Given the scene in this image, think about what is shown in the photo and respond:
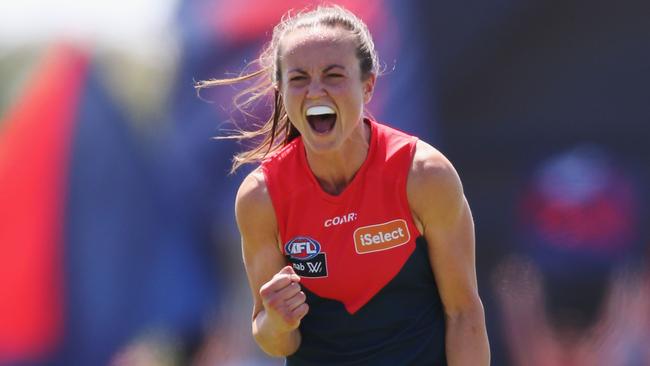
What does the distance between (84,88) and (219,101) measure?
0.60 metres

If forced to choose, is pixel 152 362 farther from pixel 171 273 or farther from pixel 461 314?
pixel 461 314

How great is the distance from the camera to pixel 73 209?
13.2 ft

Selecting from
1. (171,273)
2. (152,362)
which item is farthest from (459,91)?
(152,362)

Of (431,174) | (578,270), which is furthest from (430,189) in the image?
(578,270)

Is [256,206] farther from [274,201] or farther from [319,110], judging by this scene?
[319,110]

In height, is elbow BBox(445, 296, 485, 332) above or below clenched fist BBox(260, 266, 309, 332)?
below

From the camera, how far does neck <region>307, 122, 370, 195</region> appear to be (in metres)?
2.23

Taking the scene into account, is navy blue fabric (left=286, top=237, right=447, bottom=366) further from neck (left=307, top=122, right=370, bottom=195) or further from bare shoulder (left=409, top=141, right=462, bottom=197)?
neck (left=307, top=122, right=370, bottom=195)

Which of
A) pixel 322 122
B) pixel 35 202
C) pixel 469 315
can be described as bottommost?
pixel 35 202

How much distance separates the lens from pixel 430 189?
6.94 feet

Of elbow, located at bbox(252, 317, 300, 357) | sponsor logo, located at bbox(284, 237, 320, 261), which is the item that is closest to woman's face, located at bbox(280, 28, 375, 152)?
sponsor logo, located at bbox(284, 237, 320, 261)

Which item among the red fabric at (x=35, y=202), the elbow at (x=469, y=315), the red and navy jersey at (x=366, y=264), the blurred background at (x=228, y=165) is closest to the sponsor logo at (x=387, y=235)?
the red and navy jersey at (x=366, y=264)

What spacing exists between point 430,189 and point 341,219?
0.21 m

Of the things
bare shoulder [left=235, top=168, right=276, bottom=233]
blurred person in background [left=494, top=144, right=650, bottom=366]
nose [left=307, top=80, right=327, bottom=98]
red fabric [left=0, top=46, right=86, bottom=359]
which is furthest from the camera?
red fabric [left=0, top=46, right=86, bottom=359]
